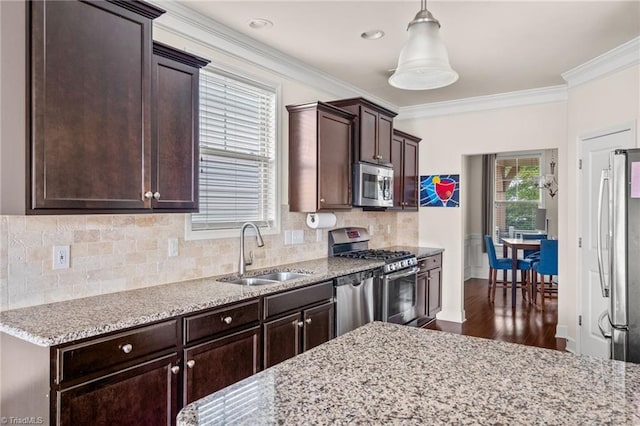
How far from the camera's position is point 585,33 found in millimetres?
3256

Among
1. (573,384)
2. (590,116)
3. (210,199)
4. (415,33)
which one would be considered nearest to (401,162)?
(590,116)

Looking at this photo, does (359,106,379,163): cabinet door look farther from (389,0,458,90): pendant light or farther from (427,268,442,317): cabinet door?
(389,0,458,90): pendant light

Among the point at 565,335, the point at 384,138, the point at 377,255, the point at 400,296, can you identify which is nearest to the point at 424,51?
the point at 384,138

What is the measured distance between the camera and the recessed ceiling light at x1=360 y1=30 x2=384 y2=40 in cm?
320

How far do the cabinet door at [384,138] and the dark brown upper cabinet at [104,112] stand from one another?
2.33 metres

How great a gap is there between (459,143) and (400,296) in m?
2.21

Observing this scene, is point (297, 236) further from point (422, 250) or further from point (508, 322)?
point (508, 322)

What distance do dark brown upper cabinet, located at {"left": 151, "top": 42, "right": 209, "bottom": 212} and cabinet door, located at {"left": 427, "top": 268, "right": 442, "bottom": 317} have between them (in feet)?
10.8

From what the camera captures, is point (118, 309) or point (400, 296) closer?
point (118, 309)

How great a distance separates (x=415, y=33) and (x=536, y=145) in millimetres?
3433

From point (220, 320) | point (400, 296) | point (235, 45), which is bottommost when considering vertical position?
point (400, 296)

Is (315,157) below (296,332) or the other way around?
the other way around

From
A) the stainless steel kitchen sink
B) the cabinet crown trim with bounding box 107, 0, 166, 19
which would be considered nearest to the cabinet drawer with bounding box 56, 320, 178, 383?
the stainless steel kitchen sink

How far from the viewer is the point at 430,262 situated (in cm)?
498
